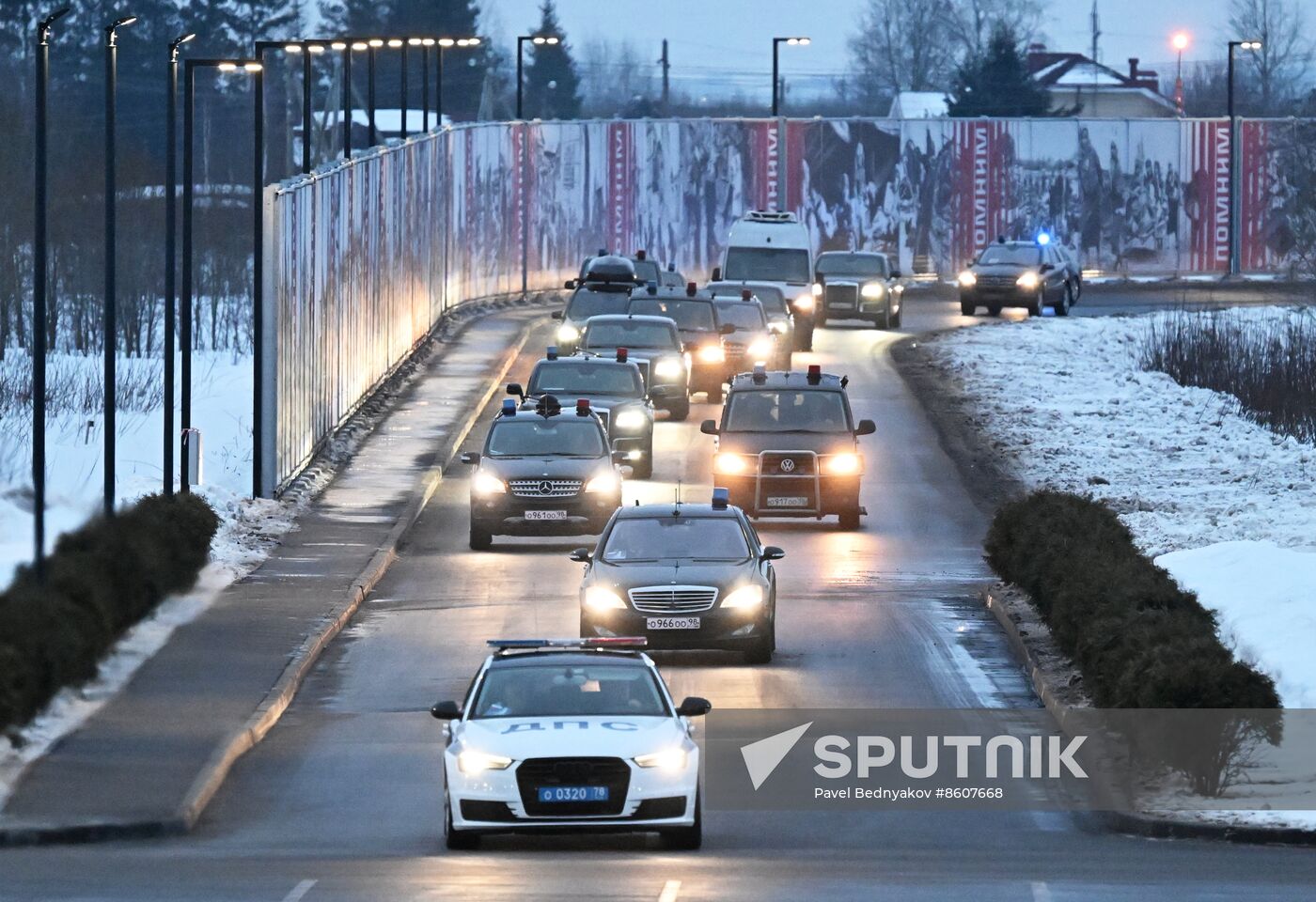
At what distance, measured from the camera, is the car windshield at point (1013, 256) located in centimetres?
6700

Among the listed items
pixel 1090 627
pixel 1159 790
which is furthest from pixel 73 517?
pixel 1159 790

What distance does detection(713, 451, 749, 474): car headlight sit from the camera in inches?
1368

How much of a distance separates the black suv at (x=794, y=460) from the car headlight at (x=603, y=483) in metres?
2.10

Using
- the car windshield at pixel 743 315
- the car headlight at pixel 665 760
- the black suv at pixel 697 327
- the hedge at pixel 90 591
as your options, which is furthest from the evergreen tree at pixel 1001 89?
the car headlight at pixel 665 760

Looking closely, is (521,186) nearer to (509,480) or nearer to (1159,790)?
(509,480)

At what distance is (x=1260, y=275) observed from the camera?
8362 centimetres

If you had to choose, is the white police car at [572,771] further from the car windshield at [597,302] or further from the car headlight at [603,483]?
the car windshield at [597,302]

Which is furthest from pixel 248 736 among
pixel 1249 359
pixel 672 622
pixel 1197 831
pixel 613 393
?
pixel 1249 359

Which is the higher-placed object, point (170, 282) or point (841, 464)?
point (170, 282)

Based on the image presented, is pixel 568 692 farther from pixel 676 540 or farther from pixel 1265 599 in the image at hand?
pixel 1265 599

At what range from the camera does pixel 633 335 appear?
147 feet

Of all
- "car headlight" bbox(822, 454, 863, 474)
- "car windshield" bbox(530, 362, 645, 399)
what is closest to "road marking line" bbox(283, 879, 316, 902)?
"car headlight" bbox(822, 454, 863, 474)

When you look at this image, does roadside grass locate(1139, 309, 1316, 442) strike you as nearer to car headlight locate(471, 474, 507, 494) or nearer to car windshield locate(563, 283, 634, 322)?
car windshield locate(563, 283, 634, 322)

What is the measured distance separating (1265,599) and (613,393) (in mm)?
13886
